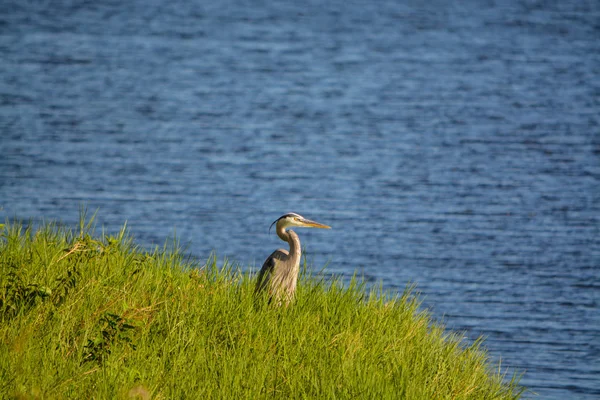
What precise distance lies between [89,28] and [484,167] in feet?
66.7

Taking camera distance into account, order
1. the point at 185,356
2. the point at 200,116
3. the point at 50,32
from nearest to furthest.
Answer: the point at 185,356 → the point at 200,116 → the point at 50,32

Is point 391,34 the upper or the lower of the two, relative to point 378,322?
lower

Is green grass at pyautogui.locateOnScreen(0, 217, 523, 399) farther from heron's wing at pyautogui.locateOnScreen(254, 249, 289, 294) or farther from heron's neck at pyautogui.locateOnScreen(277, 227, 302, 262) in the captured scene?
heron's neck at pyautogui.locateOnScreen(277, 227, 302, 262)

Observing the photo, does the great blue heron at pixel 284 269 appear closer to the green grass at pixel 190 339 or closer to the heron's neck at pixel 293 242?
the heron's neck at pixel 293 242

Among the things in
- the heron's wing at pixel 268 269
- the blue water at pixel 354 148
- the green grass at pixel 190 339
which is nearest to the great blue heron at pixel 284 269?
the heron's wing at pixel 268 269

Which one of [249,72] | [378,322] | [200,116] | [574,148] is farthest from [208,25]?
[378,322]

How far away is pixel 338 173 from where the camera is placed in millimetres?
20484

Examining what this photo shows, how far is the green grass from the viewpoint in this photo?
24.9 ft

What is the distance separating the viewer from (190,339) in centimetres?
816

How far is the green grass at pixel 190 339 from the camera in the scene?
24.9ft

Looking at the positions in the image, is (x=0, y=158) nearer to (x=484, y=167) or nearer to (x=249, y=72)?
(x=484, y=167)

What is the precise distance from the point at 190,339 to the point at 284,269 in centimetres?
145

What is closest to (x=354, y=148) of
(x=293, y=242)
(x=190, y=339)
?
(x=293, y=242)

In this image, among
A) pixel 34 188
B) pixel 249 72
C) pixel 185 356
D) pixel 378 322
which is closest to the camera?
pixel 185 356
